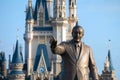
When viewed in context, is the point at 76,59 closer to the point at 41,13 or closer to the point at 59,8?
the point at 59,8

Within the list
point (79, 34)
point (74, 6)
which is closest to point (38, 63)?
point (74, 6)

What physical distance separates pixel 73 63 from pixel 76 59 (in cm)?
7

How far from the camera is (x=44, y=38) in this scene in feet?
310

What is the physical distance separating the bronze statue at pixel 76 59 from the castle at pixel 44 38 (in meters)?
76.4

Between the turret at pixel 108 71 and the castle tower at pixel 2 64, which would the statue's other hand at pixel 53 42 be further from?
the castle tower at pixel 2 64

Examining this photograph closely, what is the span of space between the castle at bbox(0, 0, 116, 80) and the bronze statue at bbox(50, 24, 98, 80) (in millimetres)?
76410

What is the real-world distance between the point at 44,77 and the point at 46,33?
8.10m

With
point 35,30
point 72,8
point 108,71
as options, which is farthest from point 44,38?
point 108,71

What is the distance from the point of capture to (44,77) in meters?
89.8

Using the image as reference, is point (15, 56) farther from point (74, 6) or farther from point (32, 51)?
point (74, 6)

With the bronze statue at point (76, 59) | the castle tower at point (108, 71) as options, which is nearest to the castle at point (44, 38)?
the castle tower at point (108, 71)

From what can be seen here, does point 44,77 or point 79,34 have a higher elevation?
point 79,34

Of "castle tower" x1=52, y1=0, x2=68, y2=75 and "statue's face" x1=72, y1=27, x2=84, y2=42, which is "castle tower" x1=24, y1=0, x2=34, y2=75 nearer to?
"castle tower" x1=52, y1=0, x2=68, y2=75

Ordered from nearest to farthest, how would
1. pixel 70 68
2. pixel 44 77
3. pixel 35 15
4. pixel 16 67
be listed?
pixel 70 68, pixel 16 67, pixel 44 77, pixel 35 15
